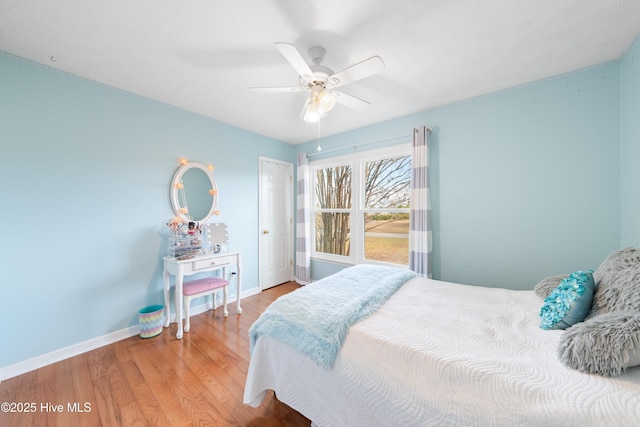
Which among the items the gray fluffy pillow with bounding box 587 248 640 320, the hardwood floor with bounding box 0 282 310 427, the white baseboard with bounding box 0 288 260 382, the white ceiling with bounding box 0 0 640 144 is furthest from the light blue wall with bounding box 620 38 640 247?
the white baseboard with bounding box 0 288 260 382

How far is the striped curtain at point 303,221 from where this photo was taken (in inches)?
145

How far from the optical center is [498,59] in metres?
1.78

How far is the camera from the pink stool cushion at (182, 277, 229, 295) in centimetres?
236

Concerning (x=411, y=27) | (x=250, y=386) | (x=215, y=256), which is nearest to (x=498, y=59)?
(x=411, y=27)

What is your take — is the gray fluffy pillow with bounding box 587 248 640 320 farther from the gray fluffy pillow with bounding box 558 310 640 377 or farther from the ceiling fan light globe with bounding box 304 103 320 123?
the ceiling fan light globe with bounding box 304 103 320 123

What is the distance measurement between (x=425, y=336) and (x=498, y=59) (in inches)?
83.4

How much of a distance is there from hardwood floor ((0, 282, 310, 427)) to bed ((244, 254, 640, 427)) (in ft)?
0.87

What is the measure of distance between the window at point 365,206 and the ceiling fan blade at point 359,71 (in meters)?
1.55

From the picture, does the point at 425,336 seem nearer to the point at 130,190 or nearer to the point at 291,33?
the point at 291,33

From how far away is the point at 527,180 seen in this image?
7.04 feet

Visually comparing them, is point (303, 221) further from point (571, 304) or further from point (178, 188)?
point (571, 304)

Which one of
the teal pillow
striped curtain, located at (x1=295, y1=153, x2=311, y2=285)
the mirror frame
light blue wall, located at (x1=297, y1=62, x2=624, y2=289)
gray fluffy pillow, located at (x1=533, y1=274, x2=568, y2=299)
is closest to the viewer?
the teal pillow

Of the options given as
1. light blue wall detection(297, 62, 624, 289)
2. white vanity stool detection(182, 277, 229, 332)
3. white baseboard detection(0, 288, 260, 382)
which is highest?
light blue wall detection(297, 62, 624, 289)

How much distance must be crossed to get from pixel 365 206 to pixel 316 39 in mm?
2172
